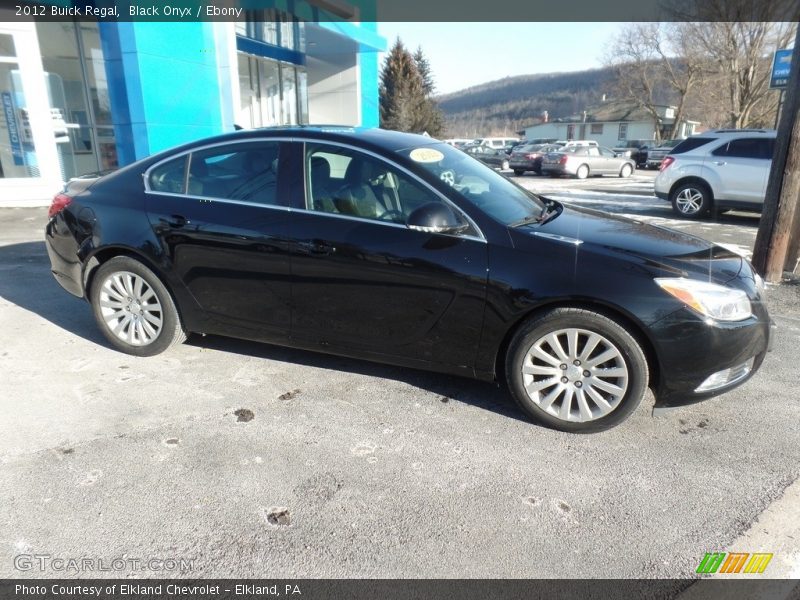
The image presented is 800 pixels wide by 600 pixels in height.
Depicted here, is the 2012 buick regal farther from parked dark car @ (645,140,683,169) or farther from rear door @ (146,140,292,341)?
parked dark car @ (645,140,683,169)

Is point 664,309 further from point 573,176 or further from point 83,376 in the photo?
point 573,176

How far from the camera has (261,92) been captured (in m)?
18.6

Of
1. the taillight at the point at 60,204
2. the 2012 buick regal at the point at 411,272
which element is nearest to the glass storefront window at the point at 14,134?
the taillight at the point at 60,204

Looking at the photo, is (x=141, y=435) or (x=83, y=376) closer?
(x=141, y=435)

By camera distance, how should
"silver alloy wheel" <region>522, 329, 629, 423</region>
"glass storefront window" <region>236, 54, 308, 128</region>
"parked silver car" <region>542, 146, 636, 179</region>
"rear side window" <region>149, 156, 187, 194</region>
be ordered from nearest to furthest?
"silver alloy wheel" <region>522, 329, 629, 423</region>, "rear side window" <region>149, 156, 187, 194</region>, "glass storefront window" <region>236, 54, 308, 128</region>, "parked silver car" <region>542, 146, 636, 179</region>

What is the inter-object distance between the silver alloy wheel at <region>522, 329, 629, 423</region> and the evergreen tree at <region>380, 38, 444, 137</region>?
39656mm

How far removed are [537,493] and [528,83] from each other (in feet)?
545

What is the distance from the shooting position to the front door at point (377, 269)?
10.3ft

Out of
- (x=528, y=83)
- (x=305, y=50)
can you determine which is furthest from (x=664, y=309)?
(x=528, y=83)

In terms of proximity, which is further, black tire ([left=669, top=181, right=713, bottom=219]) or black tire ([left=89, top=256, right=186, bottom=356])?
black tire ([left=669, top=181, right=713, bottom=219])

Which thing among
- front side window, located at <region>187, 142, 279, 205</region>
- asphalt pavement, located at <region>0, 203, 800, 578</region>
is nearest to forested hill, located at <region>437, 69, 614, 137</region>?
front side window, located at <region>187, 142, 279, 205</region>

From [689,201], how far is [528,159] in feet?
43.1

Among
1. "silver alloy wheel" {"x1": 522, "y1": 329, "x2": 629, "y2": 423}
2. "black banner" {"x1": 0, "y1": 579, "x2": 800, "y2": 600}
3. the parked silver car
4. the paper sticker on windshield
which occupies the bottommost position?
"black banner" {"x1": 0, "y1": 579, "x2": 800, "y2": 600}

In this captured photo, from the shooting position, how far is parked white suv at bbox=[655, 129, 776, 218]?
9.85 m
